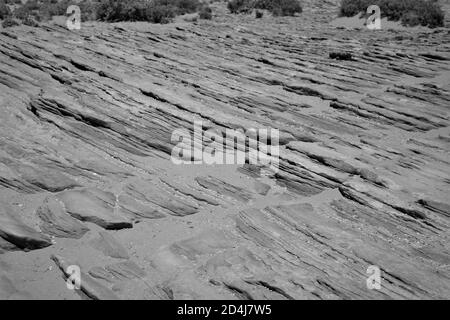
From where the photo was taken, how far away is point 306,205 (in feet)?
30.9

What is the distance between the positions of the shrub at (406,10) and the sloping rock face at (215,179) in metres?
11.4

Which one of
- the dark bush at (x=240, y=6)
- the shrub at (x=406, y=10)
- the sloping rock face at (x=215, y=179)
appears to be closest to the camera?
the sloping rock face at (x=215, y=179)

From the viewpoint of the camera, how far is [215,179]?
1043cm

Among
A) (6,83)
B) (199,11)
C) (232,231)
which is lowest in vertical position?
(232,231)

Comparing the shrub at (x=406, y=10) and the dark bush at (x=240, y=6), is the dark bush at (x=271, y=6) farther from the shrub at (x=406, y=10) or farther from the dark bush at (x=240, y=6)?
the shrub at (x=406, y=10)

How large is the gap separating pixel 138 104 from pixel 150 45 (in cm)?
860

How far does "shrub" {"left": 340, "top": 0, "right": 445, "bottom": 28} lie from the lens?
28344 mm

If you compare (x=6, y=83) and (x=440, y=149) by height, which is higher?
(x=6, y=83)

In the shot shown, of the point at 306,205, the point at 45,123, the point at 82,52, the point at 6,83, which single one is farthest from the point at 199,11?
the point at 306,205

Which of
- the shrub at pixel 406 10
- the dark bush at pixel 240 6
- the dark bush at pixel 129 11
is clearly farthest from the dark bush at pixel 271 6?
the dark bush at pixel 129 11

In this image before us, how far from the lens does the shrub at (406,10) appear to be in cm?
2834

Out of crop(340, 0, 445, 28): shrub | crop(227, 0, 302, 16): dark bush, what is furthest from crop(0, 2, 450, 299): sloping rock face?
crop(227, 0, 302, 16): dark bush
